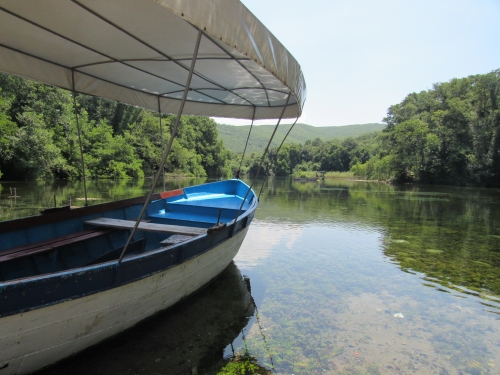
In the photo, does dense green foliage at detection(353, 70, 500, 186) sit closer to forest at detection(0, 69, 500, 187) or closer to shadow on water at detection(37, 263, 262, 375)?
forest at detection(0, 69, 500, 187)

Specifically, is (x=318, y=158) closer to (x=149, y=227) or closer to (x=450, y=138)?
(x=450, y=138)

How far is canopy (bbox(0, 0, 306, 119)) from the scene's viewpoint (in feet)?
8.18

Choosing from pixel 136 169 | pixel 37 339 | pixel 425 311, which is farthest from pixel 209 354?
pixel 136 169

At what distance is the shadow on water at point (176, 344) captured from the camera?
9.62ft

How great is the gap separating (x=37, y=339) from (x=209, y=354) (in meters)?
1.62

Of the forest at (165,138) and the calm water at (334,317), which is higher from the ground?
the forest at (165,138)

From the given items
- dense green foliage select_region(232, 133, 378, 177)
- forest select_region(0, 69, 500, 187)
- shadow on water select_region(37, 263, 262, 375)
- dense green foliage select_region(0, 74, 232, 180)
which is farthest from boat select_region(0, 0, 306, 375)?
dense green foliage select_region(232, 133, 378, 177)

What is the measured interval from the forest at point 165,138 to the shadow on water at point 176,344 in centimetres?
2362

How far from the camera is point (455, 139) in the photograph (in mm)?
39781

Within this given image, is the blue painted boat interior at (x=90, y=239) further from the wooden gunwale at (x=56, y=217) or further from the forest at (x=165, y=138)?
the forest at (x=165, y=138)

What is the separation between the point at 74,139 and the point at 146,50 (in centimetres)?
3309

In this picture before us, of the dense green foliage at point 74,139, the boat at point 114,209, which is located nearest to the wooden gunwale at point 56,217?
the boat at point 114,209

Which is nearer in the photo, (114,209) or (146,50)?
(146,50)

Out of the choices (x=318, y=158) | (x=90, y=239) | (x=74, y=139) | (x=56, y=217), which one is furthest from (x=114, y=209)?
(x=318, y=158)
